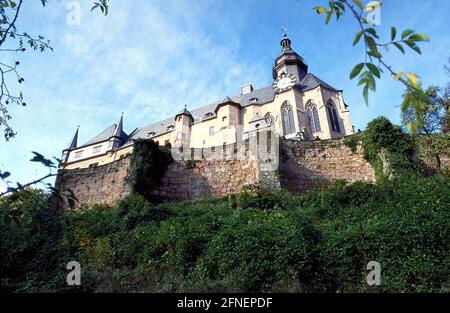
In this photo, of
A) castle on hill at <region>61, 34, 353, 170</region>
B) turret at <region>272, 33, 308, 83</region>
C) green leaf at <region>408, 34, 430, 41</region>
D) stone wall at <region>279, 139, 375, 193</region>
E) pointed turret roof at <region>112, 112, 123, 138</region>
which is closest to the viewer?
green leaf at <region>408, 34, 430, 41</region>

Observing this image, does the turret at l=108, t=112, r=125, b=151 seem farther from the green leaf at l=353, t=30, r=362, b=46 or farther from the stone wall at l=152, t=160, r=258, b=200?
the green leaf at l=353, t=30, r=362, b=46

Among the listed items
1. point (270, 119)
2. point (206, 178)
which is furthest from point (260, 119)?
point (206, 178)

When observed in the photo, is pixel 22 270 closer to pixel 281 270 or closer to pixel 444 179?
pixel 281 270

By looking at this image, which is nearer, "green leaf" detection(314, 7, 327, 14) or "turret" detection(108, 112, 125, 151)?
"green leaf" detection(314, 7, 327, 14)

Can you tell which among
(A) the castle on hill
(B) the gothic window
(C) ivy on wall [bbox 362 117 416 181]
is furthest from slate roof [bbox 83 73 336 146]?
(C) ivy on wall [bbox 362 117 416 181]

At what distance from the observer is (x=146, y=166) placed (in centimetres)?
1425

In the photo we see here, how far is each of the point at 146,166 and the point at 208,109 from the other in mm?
23076

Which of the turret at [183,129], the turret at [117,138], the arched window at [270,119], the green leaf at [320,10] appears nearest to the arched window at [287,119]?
the arched window at [270,119]

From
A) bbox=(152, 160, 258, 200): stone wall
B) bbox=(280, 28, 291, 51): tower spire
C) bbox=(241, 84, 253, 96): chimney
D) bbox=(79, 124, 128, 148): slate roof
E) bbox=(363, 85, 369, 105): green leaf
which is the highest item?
bbox=(280, 28, 291, 51): tower spire

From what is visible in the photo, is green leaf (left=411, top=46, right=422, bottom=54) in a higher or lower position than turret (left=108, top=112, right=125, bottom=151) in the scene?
lower

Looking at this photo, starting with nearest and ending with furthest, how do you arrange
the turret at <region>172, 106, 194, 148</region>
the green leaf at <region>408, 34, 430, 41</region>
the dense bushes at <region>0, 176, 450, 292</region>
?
the green leaf at <region>408, 34, 430, 41</region> < the dense bushes at <region>0, 176, 450, 292</region> < the turret at <region>172, 106, 194, 148</region>

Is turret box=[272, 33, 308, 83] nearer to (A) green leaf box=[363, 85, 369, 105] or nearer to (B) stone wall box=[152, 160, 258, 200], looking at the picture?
(B) stone wall box=[152, 160, 258, 200]

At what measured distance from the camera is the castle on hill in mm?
29219
